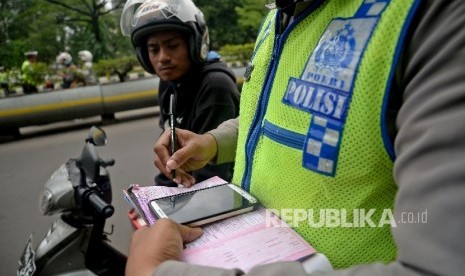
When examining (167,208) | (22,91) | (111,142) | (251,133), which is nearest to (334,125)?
(251,133)

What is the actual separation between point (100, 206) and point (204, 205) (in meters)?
0.91

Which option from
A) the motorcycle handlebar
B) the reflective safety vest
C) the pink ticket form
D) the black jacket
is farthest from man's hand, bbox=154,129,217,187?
the reflective safety vest

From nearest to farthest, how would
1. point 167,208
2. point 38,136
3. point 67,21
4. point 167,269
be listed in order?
1. point 167,269
2. point 167,208
3. point 38,136
4. point 67,21

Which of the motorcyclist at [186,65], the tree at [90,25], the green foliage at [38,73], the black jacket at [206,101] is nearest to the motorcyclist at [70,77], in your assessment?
the green foliage at [38,73]

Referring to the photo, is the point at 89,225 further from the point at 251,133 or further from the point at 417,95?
the point at 417,95

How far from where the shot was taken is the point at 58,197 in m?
1.88

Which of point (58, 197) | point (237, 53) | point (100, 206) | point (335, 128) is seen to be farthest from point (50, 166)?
point (237, 53)

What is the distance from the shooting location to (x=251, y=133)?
916 millimetres

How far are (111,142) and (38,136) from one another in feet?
6.71

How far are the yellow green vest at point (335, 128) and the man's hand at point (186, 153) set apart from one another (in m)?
0.34

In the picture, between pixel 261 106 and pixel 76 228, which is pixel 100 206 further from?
pixel 261 106

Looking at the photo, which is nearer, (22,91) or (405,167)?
(405,167)

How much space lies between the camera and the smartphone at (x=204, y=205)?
2.60 feet

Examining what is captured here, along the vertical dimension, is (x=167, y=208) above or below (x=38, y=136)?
above
